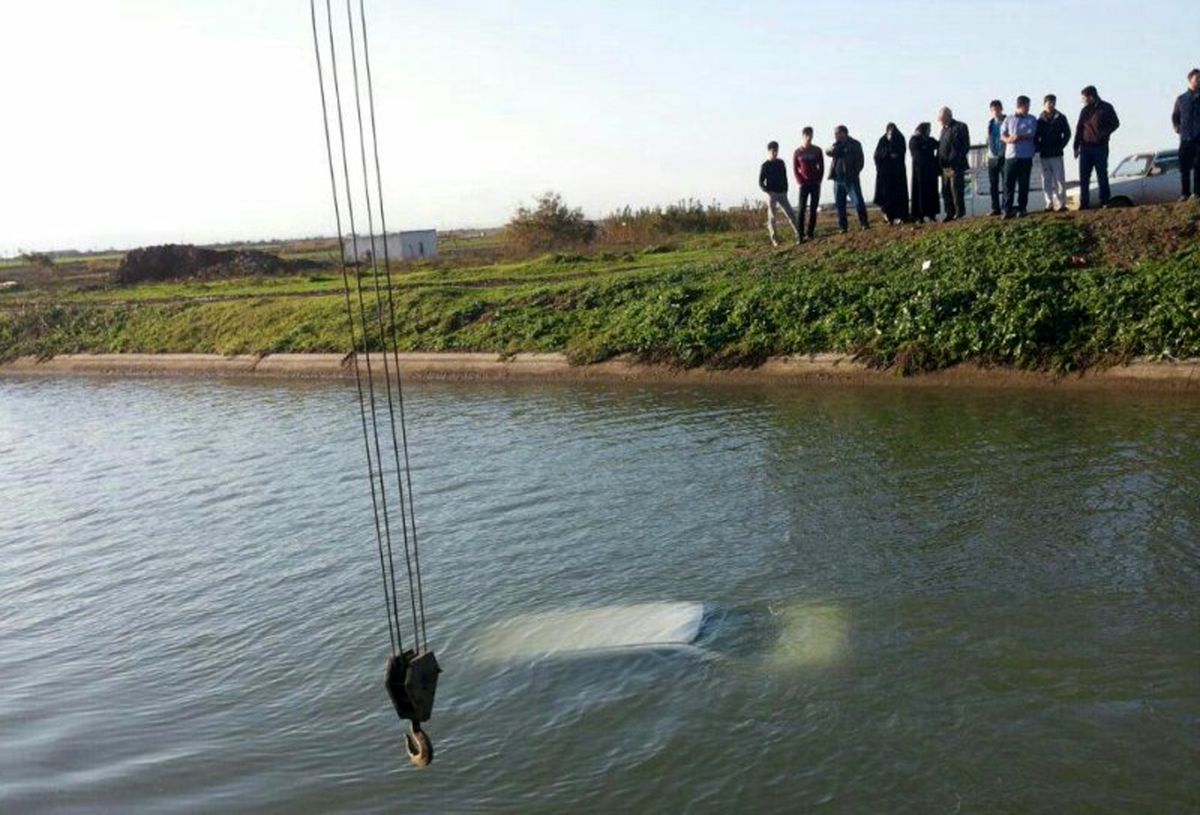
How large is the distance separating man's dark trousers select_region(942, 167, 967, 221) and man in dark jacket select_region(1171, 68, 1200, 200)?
333cm

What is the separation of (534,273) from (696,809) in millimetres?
24377

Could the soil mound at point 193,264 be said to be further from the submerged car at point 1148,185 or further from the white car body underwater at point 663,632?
the white car body underwater at point 663,632

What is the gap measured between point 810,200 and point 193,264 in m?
36.8

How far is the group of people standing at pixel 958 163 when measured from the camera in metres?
17.0

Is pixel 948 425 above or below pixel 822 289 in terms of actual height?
below

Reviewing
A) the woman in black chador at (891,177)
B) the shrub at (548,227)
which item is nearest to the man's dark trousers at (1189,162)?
the woman in black chador at (891,177)

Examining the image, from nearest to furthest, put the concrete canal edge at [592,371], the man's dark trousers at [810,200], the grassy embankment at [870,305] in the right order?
1. the concrete canal edge at [592,371]
2. the grassy embankment at [870,305]
3. the man's dark trousers at [810,200]

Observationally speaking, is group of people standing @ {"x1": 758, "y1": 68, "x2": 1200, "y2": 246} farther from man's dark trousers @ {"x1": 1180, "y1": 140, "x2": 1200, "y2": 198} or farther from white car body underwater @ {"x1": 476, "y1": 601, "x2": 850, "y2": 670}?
white car body underwater @ {"x1": 476, "y1": 601, "x2": 850, "y2": 670}

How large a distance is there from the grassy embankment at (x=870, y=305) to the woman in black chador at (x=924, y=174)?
793mm

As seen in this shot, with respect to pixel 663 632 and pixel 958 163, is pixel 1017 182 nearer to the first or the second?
pixel 958 163

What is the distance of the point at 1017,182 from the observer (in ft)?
60.4

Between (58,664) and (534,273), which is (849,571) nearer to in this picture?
(58,664)

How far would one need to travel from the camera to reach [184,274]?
48781 millimetres

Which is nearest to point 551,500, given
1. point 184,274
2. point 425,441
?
point 425,441
